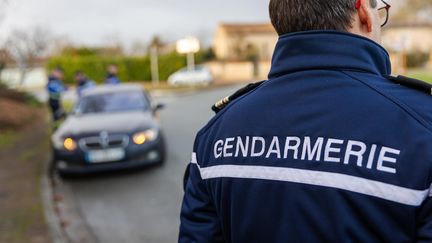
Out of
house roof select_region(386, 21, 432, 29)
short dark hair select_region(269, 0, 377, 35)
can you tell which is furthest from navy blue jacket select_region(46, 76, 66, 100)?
house roof select_region(386, 21, 432, 29)

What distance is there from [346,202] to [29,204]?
18.0 ft

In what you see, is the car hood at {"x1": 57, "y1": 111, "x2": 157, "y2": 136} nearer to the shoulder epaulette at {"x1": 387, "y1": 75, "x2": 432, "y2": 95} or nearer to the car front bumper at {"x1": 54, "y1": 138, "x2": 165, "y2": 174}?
the car front bumper at {"x1": 54, "y1": 138, "x2": 165, "y2": 174}

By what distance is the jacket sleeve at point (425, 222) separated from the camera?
1.12m

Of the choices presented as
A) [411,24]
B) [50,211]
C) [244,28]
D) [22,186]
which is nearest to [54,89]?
[22,186]

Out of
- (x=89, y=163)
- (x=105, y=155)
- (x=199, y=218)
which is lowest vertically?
(x=89, y=163)

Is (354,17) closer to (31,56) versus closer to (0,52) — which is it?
(0,52)

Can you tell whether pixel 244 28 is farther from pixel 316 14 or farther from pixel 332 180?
pixel 332 180

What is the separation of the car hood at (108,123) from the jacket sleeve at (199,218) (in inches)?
222

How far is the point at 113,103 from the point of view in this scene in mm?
8516

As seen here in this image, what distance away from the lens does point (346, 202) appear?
46.8 inches

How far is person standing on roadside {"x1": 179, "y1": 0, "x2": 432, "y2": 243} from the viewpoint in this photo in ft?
3.76

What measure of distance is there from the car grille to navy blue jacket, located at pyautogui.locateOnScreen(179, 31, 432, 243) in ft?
18.6

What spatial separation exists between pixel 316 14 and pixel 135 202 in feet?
16.5

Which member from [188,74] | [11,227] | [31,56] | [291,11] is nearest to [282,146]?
[291,11]
